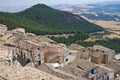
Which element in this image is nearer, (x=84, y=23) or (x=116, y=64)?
(x=116, y=64)

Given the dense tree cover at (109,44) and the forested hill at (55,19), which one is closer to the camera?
the dense tree cover at (109,44)

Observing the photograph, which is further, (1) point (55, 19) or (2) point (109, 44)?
(1) point (55, 19)

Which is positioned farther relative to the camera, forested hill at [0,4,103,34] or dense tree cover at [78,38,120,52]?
forested hill at [0,4,103,34]

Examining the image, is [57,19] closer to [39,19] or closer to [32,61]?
[39,19]

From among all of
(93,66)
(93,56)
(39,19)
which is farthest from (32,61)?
(39,19)

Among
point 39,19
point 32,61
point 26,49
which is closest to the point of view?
point 32,61

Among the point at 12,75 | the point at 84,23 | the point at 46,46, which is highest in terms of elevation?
the point at 12,75

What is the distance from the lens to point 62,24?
3999 inches

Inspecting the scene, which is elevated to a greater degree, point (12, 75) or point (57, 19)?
point (12, 75)

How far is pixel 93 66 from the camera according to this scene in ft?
107

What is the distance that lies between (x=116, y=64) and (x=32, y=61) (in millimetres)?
12739

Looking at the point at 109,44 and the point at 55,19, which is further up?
the point at 55,19

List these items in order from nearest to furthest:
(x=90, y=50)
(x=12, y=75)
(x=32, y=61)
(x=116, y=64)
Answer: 1. (x=12, y=75)
2. (x=32, y=61)
3. (x=116, y=64)
4. (x=90, y=50)

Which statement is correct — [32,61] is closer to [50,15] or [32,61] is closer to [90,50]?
[90,50]
